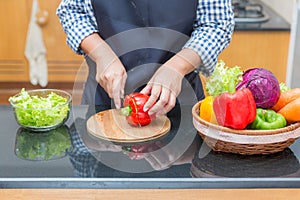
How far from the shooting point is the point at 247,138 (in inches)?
38.0

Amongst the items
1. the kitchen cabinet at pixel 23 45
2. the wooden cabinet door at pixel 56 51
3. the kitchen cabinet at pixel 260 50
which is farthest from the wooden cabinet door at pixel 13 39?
the kitchen cabinet at pixel 260 50

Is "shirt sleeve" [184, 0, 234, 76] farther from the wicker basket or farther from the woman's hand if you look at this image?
the wicker basket

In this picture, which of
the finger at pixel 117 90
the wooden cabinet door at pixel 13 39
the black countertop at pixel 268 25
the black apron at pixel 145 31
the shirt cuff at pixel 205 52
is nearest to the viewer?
the finger at pixel 117 90

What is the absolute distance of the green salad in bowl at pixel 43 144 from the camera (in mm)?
1029

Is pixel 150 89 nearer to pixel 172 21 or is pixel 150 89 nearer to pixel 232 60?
pixel 172 21

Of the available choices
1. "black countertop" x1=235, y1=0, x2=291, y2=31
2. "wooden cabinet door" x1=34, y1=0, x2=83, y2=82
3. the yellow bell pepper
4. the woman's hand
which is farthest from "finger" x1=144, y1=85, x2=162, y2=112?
"wooden cabinet door" x1=34, y1=0, x2=83, y2=82

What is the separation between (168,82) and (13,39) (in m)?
1.88

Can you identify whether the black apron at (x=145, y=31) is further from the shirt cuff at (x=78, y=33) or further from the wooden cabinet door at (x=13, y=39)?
the wooden cabinet door at (x=13, y=39)

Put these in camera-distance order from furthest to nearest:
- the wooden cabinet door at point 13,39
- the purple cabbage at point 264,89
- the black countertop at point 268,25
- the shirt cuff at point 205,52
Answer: the wooden cabinet door at point 13,39 < the black countertop at point 268,25 < the shirt cuff at point 205,52 < the purple cabbage at point 264,89

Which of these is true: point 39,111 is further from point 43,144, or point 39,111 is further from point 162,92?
point 162,92

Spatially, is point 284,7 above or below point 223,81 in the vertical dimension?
below

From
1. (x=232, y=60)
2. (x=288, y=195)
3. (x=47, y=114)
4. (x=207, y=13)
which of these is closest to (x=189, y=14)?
(x=207, y=13)

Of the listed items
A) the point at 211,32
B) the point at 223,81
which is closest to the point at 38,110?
the point at 223,81

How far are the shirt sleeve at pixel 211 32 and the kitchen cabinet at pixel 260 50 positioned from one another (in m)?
1.11
